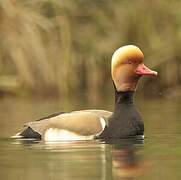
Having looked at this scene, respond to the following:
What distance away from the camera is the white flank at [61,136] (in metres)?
8.17

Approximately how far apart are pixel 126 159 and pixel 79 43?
14252 millimetres

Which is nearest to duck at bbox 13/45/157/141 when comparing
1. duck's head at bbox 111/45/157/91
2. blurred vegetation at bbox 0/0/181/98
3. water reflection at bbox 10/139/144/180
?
duck's head at bbox 111/45/157/91

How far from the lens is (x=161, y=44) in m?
19.4

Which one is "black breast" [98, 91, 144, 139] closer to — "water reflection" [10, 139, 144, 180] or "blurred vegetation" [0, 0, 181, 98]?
"water reflection" [10, 139, 144, 180]

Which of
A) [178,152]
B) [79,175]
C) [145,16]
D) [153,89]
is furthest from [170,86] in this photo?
[79,175]

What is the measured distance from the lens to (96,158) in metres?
6.71

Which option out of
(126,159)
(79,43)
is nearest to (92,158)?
(126,159)

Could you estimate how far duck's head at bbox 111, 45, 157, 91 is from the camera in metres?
8.45

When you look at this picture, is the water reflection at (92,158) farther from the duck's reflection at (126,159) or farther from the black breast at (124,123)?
the black breast at (124,123)

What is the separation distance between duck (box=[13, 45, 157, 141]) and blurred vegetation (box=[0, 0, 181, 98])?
9.74 meters

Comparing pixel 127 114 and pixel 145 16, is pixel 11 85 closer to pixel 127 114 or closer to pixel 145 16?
pixel 145 16

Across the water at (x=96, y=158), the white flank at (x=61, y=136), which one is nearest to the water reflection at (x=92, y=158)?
the water at (x=96, y=158)

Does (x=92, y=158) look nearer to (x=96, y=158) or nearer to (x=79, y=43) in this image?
(x=96, y=158)

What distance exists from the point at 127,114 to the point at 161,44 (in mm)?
11203
